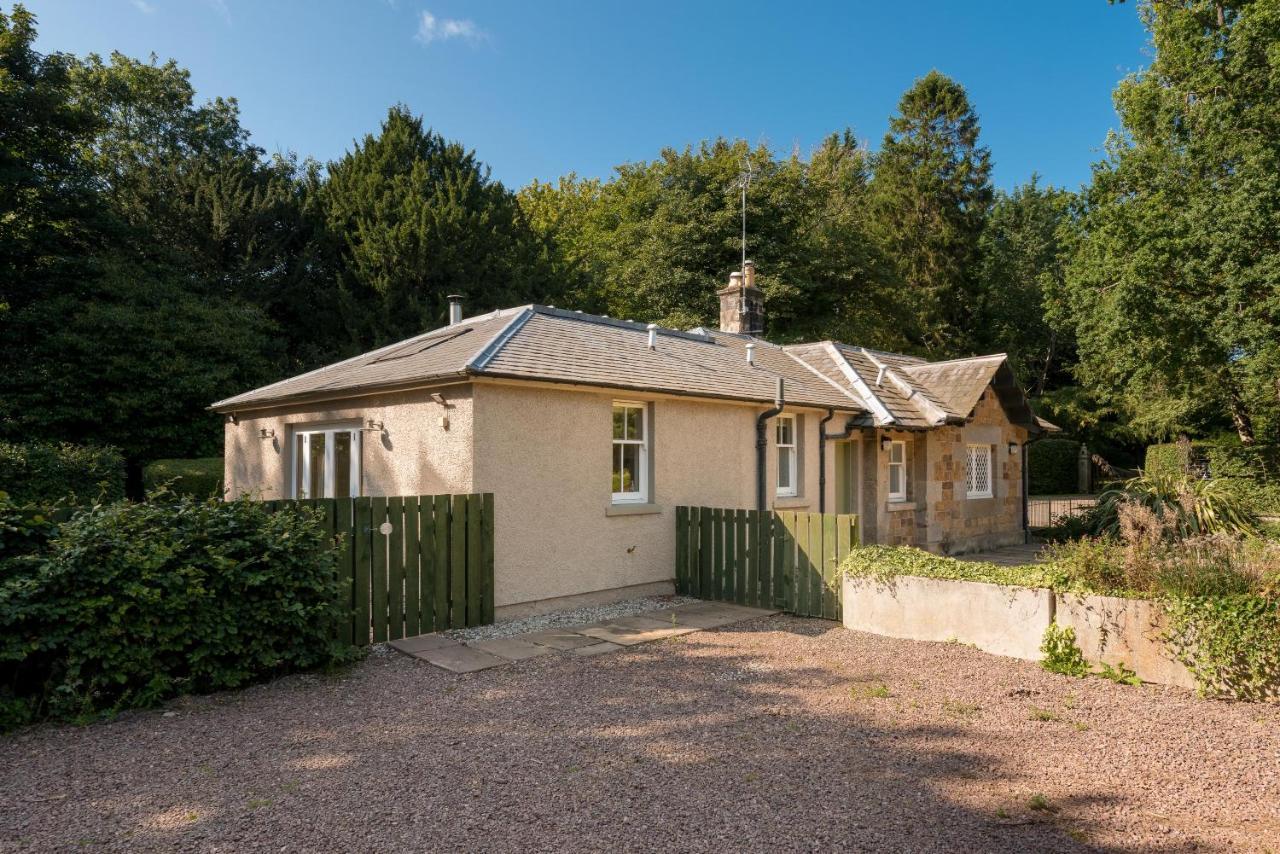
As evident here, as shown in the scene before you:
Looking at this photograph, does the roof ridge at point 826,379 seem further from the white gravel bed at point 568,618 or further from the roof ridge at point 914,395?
the white gravel bed at point 568,618

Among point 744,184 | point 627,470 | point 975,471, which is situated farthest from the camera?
point 744,184

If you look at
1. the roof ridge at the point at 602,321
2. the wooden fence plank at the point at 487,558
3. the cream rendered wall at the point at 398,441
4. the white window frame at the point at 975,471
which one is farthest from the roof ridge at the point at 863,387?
the cream rendered wall at the point at 398,441

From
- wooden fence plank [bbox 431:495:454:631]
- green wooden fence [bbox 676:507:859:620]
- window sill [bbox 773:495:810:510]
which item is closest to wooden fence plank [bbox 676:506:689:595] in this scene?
green wooden fence [bbox 676:507:859:620]

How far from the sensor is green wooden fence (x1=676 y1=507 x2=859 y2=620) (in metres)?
9.20

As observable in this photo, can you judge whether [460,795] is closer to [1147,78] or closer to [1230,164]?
[1230,164]

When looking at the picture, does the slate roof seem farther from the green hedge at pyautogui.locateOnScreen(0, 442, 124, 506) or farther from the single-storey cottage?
the green hedge at pyautogui.locateOnScreen(0, 442, 124, 506)

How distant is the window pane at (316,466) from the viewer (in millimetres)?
12297

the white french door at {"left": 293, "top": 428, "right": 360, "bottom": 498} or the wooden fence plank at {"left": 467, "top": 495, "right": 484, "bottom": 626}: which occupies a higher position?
the white french door at {"left": 293, "top": 428, "right": 360, "bottom": 498}

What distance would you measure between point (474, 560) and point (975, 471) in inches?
539

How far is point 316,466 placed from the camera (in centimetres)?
1246

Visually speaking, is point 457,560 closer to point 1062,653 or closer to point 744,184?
point 1062,653

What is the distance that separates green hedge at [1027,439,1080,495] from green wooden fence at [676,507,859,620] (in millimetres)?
30239

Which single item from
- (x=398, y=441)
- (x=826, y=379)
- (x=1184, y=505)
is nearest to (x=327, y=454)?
(x=398, y=441)

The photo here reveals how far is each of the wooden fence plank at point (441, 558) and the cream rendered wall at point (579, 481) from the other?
2.11 feet
